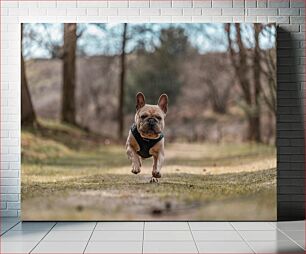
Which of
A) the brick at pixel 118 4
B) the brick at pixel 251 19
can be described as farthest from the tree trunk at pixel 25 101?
the brick at pixel 251 19

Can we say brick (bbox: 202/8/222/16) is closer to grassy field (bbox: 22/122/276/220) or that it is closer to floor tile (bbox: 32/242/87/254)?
grassy field (bbox: 22/122/276/220)

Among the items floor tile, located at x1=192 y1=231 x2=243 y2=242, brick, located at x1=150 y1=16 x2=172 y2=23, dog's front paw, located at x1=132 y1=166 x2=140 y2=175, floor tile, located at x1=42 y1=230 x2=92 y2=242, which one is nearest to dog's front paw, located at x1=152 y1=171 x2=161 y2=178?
dog's front paw, located at x1=132 y1=166 x2=140 y2=175

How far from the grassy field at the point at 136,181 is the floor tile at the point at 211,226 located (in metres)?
0.07

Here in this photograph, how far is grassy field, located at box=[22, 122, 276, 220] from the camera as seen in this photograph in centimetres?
571

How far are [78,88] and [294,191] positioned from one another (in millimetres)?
2358

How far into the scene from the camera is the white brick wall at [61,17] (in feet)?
19.2

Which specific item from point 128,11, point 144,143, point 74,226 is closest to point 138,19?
point 128,11

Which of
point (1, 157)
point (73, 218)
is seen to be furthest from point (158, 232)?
point (1, 157)

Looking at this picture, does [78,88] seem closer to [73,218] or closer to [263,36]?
[73,218]

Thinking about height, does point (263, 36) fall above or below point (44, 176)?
above

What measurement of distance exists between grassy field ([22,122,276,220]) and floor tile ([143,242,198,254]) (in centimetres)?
91

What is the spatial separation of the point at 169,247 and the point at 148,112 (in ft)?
5.07

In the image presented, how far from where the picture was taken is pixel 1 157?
587 cm

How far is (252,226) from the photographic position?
18.4ft
